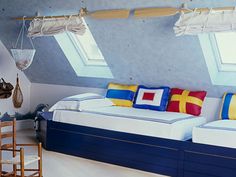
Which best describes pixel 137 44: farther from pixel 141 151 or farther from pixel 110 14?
pixel 141 151

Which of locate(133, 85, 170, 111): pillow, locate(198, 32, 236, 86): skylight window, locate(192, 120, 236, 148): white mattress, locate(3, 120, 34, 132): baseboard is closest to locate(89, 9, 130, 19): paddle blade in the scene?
locate(198, 32, 236, 86): skylight window

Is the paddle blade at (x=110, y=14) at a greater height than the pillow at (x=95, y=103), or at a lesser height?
greater

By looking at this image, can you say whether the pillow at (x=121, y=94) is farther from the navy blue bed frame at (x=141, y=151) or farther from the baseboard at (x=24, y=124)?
the baseboard at (x=24, y=124)

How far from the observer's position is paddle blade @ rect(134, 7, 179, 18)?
377 cm

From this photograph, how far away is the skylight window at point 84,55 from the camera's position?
5.47 meters

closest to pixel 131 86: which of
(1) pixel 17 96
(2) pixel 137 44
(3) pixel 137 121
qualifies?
(2) pixel 137 44

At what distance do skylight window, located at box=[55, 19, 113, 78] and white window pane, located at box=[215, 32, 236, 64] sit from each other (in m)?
1.83

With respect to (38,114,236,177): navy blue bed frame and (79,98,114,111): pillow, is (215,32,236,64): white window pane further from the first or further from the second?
(79,98,114,111): pillow

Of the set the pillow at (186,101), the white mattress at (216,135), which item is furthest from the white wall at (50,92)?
the white mattress at (216,135)

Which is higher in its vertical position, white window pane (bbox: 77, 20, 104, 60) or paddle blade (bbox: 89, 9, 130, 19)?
paddle blade (bbox: 89, 9, 130, 19)

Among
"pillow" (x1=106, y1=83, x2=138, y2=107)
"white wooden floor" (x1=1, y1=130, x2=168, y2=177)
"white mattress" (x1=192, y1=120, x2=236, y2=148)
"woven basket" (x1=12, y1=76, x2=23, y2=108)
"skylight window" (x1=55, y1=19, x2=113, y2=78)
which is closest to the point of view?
"white mattress" (x1=192, y1=120, x2=236, y2=148)

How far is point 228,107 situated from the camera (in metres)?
4.34

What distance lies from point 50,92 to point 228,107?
3.45m

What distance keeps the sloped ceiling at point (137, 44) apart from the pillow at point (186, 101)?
0.11m
